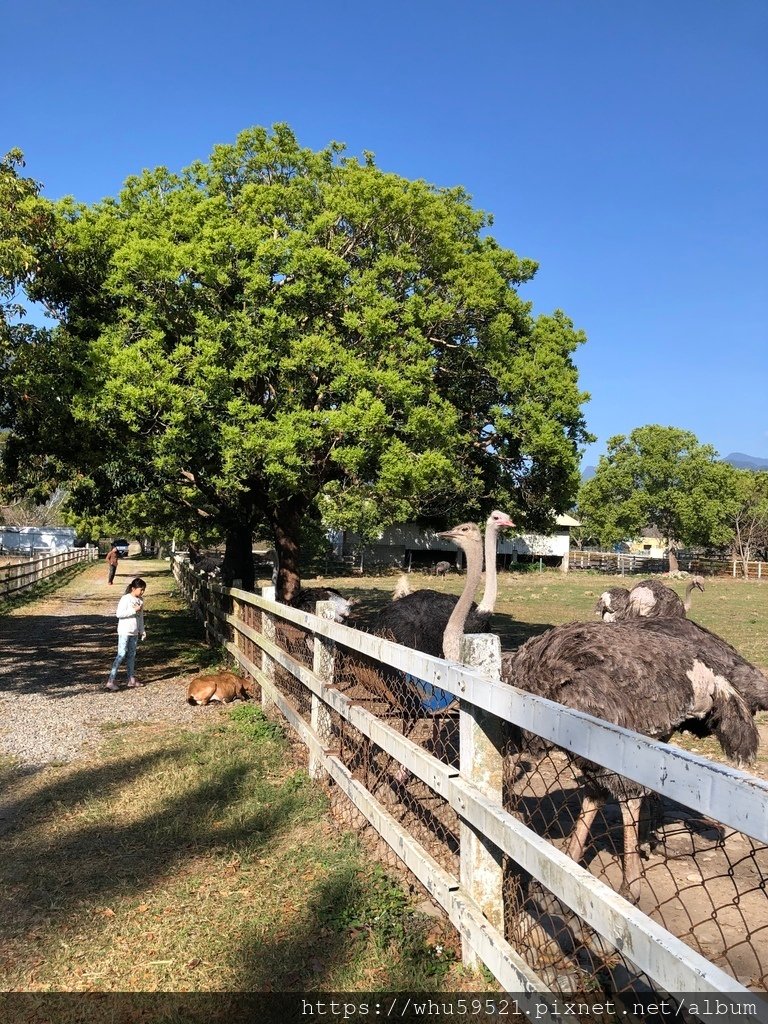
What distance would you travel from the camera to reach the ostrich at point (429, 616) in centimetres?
714

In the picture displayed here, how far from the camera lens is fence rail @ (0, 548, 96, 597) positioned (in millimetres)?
21331

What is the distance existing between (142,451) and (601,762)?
9567mm

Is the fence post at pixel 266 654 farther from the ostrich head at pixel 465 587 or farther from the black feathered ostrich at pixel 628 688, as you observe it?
the black feathered ostrich at pixel 628 688

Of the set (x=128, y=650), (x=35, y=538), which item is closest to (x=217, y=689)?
(x=128, y=650)

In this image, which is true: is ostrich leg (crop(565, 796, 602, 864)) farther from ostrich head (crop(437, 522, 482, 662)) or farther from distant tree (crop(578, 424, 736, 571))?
distant tree (crop(578, 424, 736, 571))

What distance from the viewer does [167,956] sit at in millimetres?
3568

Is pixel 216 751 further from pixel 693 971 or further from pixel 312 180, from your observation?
pixel 312 180

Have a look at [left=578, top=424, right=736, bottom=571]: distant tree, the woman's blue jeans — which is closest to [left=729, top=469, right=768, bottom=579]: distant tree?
[left=578, top=424, right=736, bottom=571]: distant tree

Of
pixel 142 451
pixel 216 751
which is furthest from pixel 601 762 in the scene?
pixel 142 451

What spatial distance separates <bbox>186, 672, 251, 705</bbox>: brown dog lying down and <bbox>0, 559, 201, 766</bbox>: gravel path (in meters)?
0.16

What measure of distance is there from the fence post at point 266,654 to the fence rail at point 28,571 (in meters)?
14.7

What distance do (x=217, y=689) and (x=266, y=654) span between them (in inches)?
35.7

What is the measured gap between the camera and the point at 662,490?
49.4 m

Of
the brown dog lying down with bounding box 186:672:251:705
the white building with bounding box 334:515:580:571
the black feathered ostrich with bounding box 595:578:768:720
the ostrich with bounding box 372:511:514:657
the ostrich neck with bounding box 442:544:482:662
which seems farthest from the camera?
the white building with bounding box 334:515:580:571
